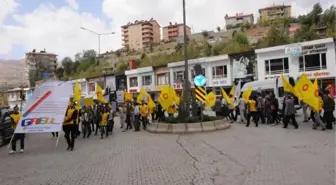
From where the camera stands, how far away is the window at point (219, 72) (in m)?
42.5

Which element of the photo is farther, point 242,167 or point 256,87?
point 256,87

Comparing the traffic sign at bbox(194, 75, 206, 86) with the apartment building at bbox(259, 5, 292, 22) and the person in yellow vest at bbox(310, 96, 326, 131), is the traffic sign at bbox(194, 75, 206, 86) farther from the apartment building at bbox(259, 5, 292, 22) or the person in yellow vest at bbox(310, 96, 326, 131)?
the apartment building at bbox(259, 5, 292, 22)

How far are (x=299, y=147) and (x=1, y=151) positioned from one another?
35.2ft

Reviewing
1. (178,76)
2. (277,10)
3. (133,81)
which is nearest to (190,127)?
(178,76)

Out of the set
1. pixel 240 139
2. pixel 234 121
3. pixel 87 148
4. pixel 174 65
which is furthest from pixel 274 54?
pixel 87 148

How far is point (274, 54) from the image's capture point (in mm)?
37531

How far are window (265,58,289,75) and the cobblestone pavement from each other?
2538 cm

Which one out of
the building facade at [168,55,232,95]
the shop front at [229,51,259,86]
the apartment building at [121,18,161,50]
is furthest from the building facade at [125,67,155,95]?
the apartment building at [121,18,161,50]

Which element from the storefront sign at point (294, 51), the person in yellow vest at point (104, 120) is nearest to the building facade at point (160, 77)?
the storefront sign at point (294, 51)

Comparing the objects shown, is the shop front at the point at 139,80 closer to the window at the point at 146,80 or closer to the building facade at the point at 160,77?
the window at the point at 146,80

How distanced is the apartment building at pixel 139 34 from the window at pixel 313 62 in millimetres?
102674

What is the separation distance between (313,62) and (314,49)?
1386 millimetres

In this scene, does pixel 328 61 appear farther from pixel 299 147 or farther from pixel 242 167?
pixel 242 167

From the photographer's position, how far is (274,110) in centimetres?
1614
